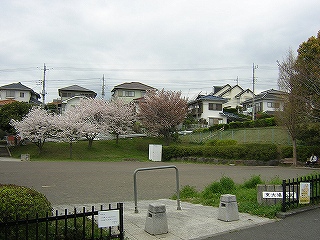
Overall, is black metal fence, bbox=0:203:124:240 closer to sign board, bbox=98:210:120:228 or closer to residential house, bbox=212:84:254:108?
sign board, bbox=98:210:120:228

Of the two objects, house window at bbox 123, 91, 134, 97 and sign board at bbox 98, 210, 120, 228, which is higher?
house window at bbox 123, 91, 134, 97

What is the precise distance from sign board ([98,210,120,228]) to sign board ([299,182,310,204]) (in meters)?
4.92

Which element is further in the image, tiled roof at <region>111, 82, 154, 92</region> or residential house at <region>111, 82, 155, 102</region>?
tiled roof at <region>111, 82, 154, 92</region>

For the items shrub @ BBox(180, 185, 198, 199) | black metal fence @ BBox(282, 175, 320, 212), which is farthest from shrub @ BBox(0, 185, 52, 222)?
shrub @ BBox(180, 185, 198, 199)

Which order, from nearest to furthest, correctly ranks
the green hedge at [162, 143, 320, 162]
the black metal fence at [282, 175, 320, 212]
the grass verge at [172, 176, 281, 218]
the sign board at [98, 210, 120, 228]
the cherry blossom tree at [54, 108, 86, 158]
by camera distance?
the sign board at [98, 210, 120, 228]
the black metal fence at [282, 175, 320, 212]
the grass verge at [172, 176, 281, 218]
the green hedge at [162, 143, 320, 162]
the cherry blossom tree at [54, 108, 86, 158]

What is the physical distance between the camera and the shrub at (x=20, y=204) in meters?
4.23

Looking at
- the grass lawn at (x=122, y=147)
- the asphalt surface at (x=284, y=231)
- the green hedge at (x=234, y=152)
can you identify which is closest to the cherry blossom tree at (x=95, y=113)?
the grass lawn at (x=122, y=147)

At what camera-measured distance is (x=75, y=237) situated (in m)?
4.64

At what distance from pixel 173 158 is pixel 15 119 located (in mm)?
17459

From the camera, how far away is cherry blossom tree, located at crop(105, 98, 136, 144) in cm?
3628

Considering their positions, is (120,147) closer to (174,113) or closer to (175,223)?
(174,113)

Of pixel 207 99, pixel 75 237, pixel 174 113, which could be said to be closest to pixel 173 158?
pixel 174 113

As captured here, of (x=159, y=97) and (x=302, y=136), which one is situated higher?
(x=159, y=97)

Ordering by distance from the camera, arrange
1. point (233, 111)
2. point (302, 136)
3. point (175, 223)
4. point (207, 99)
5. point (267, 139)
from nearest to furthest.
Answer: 1. point (175, 223)
2. point (302, 136)
3. point (267, 139)
4. point (207, 99)
5. point (233, 111)
